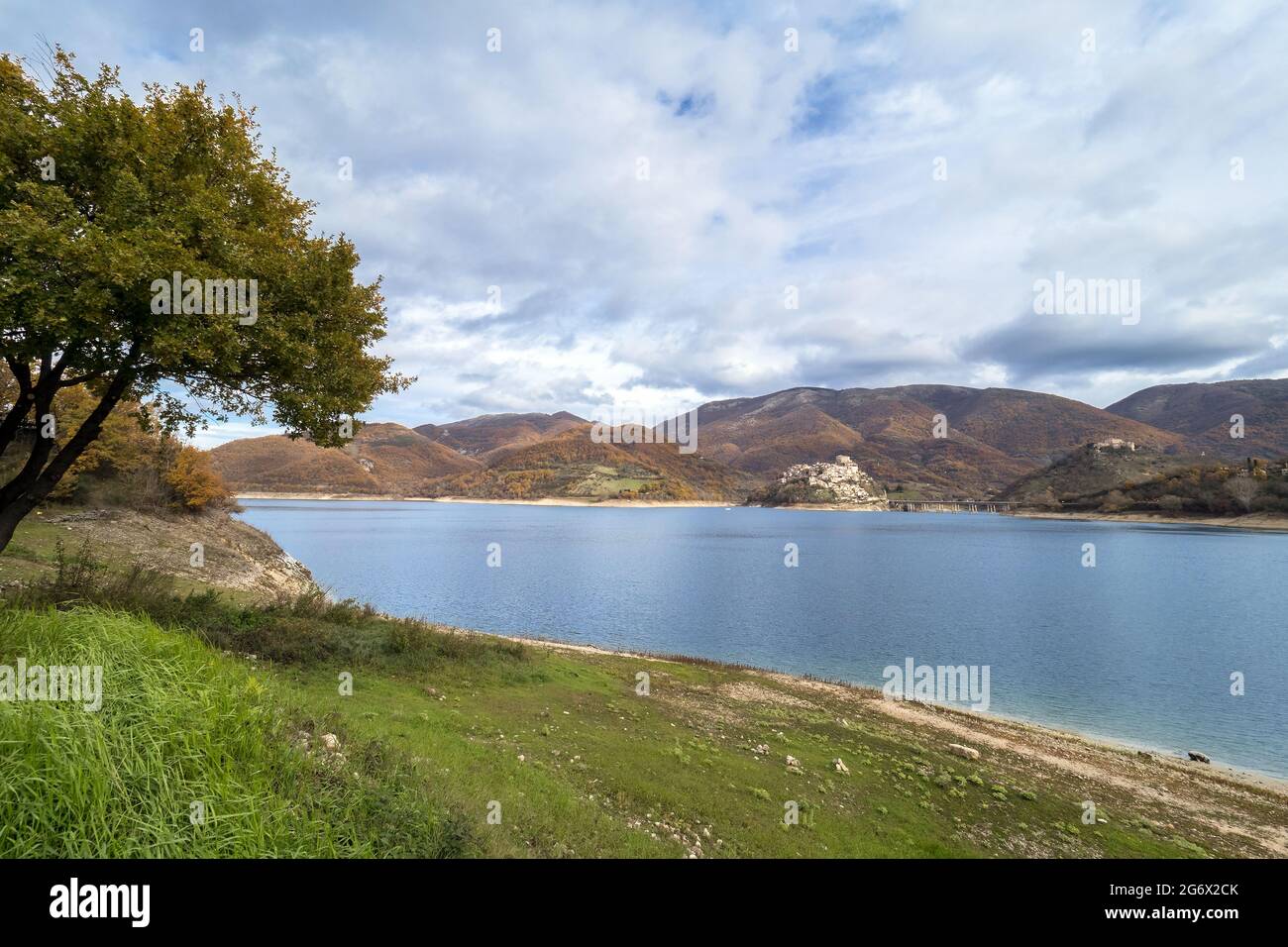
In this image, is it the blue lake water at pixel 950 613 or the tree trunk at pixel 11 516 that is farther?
the blue lake water at pixel 950 613

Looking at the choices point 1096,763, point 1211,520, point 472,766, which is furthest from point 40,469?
point 1211,520

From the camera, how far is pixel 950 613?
155 feet

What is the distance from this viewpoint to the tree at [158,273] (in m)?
11.0

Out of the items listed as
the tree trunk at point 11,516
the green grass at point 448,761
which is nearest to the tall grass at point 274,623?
the green grass at point 448,761

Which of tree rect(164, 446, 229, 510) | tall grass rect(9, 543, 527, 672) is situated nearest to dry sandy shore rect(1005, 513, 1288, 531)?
tall grass rect(9, 543, 527, 672)

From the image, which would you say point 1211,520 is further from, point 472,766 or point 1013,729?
point 472,766

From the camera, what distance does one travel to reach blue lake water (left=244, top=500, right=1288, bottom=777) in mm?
27969

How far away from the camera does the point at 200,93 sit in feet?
49.1

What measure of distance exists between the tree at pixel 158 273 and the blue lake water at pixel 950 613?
1051 inches

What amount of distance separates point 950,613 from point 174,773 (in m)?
52.3

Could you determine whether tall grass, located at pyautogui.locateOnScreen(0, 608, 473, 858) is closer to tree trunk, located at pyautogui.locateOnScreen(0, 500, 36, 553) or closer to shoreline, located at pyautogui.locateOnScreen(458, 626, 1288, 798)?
tree trunk, located at pyautogui.locateOnScreen(0, 500, 36, 553)

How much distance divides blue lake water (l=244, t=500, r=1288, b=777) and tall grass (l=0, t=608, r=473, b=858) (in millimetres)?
28394

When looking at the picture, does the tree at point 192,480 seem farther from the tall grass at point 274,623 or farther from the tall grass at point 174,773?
the tall grass at point 174,773
